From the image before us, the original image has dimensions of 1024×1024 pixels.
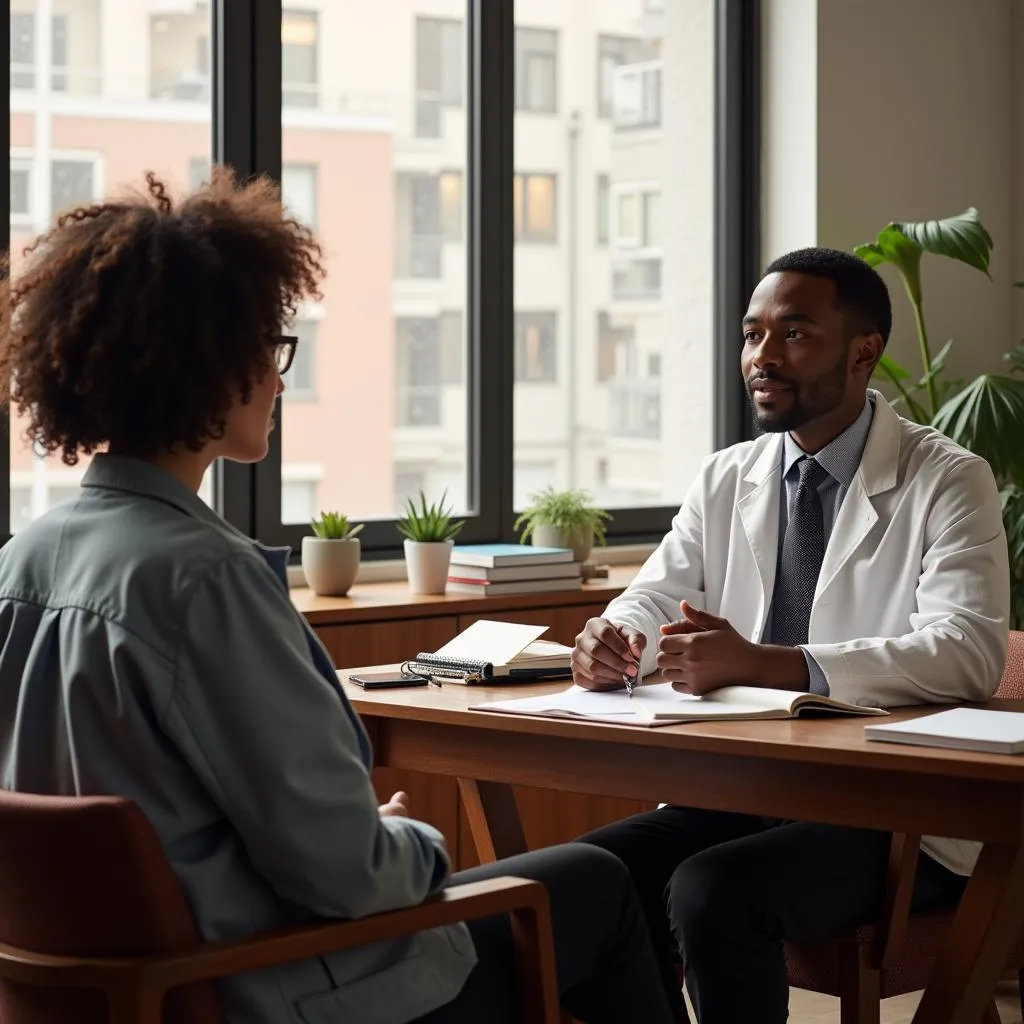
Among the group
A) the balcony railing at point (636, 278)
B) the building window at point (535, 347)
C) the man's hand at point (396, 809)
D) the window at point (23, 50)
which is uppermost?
the window at point (23, 50)

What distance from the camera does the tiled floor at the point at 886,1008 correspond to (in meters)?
3.10

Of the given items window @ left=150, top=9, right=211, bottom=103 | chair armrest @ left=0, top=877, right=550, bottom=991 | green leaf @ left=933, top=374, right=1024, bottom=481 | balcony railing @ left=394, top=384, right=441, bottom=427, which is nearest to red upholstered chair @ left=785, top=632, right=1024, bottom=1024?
chair armrest @ left=0, top=877, right=550, bottom=991

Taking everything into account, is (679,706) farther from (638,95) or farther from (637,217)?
(638,95)

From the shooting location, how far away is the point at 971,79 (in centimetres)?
464

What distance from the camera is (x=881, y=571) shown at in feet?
8.14

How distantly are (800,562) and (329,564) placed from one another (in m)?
1.22

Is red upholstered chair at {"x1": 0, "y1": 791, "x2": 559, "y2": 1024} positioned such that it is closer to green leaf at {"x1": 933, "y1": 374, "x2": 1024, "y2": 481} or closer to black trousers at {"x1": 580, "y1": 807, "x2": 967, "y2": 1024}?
black trousers at {"x1": 580, "y1": 807, "x2": 967, "y2": 1024}

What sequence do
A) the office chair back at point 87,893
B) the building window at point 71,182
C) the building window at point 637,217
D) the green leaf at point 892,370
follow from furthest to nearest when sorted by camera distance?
the building window at point 637,217, the green leaf at point 892,370, the building window at point 71,182, the office chair back at point 87,893

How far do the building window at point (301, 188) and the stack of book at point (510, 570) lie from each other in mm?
894

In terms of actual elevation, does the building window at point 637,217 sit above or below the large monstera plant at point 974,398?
above

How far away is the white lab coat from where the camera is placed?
2.21 m

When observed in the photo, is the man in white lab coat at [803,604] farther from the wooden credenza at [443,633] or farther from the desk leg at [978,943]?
the wooden credenza at [443,633]

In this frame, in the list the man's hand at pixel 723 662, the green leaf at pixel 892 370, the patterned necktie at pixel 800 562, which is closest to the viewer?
the man's hand at pixel 723 662

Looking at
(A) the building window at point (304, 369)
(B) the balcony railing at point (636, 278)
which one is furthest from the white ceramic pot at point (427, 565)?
(B) the balcony railing at point (636, 278)
